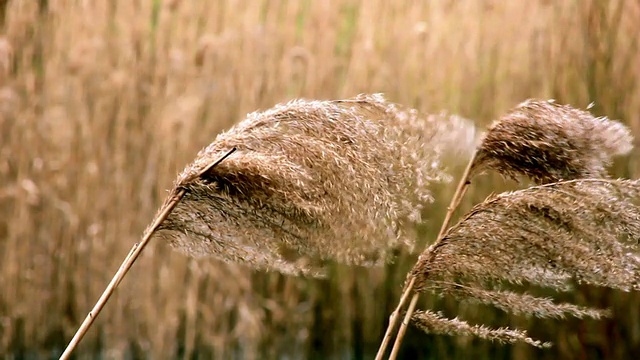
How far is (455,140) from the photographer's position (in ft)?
3.35

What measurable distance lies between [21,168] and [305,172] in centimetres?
121

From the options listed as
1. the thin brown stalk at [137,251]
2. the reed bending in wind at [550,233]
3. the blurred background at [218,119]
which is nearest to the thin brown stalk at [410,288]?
the reed bending in wind at [550,233]

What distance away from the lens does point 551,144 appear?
0.92 meters

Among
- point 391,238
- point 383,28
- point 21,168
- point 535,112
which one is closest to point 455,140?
point 535,112

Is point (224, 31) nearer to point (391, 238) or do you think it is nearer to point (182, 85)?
point (182, 85)

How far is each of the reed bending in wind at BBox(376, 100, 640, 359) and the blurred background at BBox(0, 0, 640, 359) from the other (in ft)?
2.25

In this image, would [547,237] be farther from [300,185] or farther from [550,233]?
[300,185]

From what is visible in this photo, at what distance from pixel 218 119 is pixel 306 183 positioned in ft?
3.09

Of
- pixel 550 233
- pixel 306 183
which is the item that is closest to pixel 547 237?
pixel 550 233

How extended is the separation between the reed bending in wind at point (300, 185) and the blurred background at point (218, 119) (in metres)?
0.76

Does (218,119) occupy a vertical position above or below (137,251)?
above

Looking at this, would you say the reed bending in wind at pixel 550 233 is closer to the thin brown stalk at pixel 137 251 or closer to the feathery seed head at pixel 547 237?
the feathery seed head at pixel 547 237

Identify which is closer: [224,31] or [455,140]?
[455,140]

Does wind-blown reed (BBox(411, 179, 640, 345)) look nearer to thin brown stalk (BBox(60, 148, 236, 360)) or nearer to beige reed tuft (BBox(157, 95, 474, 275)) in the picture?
beige reed tuft (BBox(157, 95, 474, 275))
